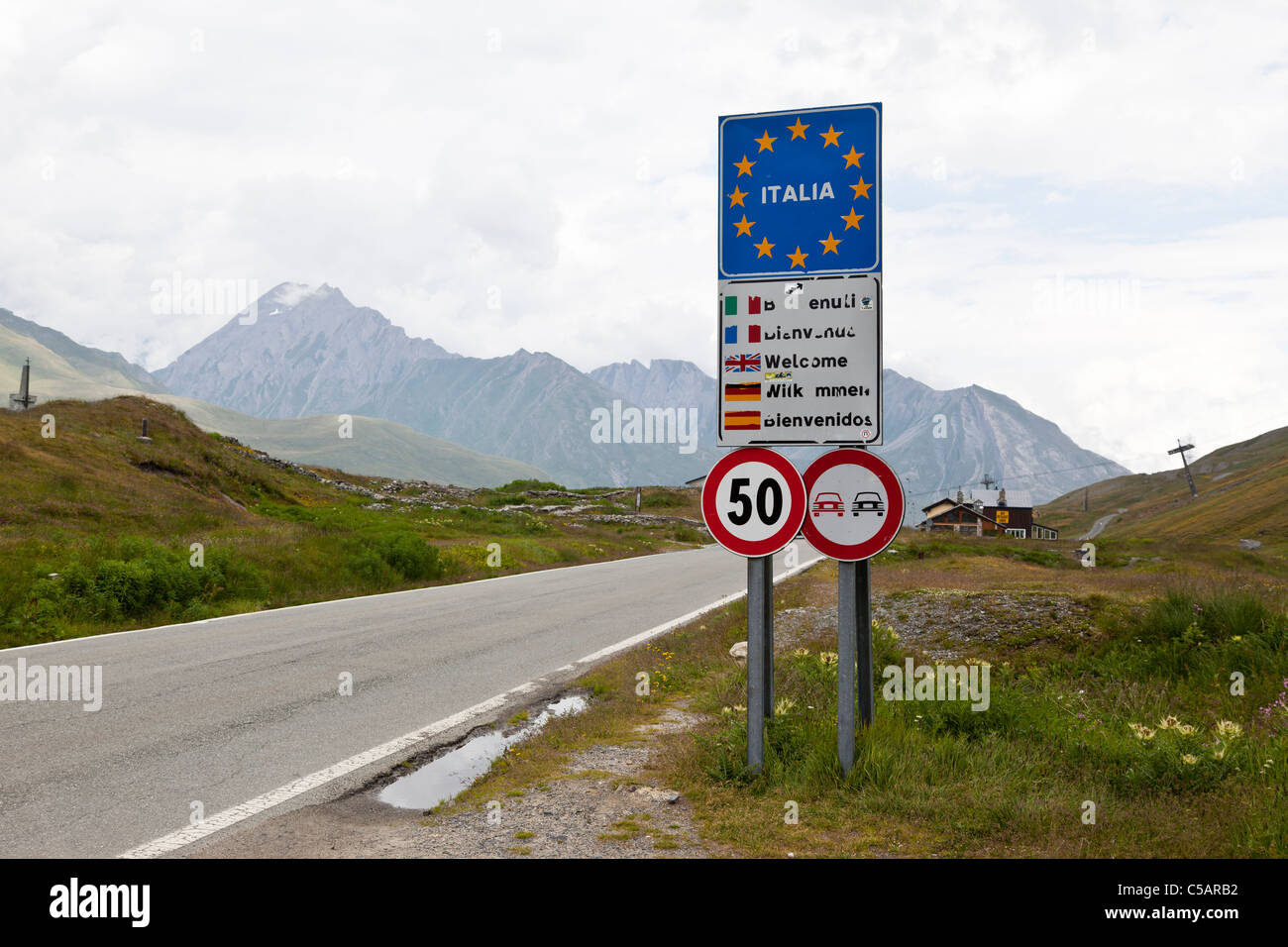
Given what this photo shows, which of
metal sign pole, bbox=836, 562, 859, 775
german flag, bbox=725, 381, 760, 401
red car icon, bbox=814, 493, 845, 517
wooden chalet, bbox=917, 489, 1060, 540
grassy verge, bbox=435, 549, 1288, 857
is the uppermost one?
german flag, bbox=725, 381, 760, 401

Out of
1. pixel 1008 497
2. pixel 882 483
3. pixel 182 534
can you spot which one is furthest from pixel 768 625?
pixel 1008 497

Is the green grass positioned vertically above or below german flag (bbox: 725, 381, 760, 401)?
below

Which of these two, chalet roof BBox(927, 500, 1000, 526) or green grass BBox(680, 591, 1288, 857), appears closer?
green grass BBox(680, 591, 1288, 857)

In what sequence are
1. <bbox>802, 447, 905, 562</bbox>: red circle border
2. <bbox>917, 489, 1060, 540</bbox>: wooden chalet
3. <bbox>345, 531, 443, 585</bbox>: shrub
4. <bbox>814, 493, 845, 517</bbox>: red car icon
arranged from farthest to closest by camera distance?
1. <bbox>917, 489, 1060, 540</bbox>: wooden chalet
2. <bbox>345, 531, 443, 585</bbox>: shrub
3. <bbox>814, 493, 845, 517</bbox>: red car icon
4. <bbox>802, 447, 905, 562</bbox>: red circle border

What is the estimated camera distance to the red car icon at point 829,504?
17.3ft

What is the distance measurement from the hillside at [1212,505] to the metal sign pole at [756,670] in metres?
64.1

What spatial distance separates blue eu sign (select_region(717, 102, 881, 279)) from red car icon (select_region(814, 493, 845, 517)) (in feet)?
4.57

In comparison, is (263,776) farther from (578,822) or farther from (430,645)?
(430,645)

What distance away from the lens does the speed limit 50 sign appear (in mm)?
5191

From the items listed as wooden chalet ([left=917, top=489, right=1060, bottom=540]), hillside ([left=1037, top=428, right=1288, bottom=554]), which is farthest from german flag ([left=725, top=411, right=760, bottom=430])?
wooden chalet ([left=917, top=489, right=1060, bottom=540])

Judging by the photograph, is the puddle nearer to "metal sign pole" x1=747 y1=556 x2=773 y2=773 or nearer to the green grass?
the green grass

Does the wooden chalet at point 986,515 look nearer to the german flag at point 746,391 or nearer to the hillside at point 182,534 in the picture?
the hillside at point 182,534

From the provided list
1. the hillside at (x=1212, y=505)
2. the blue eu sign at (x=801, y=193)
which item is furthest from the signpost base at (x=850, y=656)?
the hillside at (x=1212, y=505)

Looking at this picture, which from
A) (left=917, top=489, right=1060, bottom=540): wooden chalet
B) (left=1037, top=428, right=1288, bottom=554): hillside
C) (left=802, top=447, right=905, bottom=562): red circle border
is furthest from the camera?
(left=917, top=489, right=1060, bottom=540): wooden chalet
